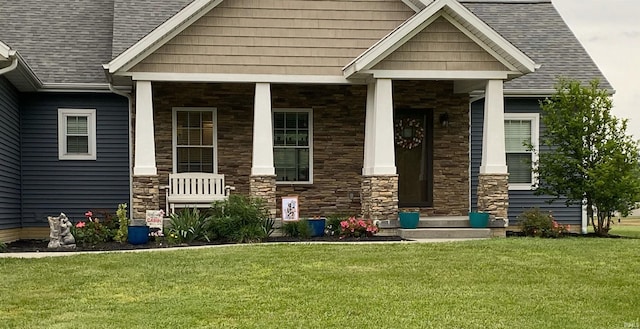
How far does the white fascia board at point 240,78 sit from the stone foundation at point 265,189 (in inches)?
74.3

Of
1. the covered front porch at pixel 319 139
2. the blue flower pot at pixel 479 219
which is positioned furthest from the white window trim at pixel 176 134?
the blue flower pot at pixel 479 219

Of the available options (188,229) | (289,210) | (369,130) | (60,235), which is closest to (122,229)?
(60,235)

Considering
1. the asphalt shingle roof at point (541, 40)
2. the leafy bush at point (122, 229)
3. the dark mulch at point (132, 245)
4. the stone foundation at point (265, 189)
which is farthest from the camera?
the asphalt shingle roof at point (541, 40)

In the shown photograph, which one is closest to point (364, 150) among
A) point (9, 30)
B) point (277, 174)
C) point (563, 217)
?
point (277, 174)

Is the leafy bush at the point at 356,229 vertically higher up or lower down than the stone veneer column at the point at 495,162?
lower down

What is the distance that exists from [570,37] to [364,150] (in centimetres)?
687

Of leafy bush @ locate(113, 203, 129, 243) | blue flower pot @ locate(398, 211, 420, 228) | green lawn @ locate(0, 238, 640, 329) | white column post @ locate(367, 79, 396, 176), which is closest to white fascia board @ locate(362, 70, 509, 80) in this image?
white column post @ locate(367, 79, 396, 176)

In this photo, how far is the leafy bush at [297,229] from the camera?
14.6 m

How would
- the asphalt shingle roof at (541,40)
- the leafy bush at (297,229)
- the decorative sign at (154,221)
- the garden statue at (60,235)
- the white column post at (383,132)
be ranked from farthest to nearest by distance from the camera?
the asphalt shingle roof at (541,40) < the white column post at (383,132) < the leafy bush at (297,229) < the decorative sign at (154,221) < the garden statue at (60,235)

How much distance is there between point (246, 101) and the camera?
17016 mm

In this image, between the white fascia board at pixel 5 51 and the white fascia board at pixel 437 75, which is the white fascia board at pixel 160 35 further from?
the white fascia board at pixel 437 75

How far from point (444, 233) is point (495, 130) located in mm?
2255

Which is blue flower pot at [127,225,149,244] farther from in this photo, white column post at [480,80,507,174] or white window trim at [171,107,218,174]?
white column post at [480,80,507,174]

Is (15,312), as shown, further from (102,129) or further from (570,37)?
(570,37)
